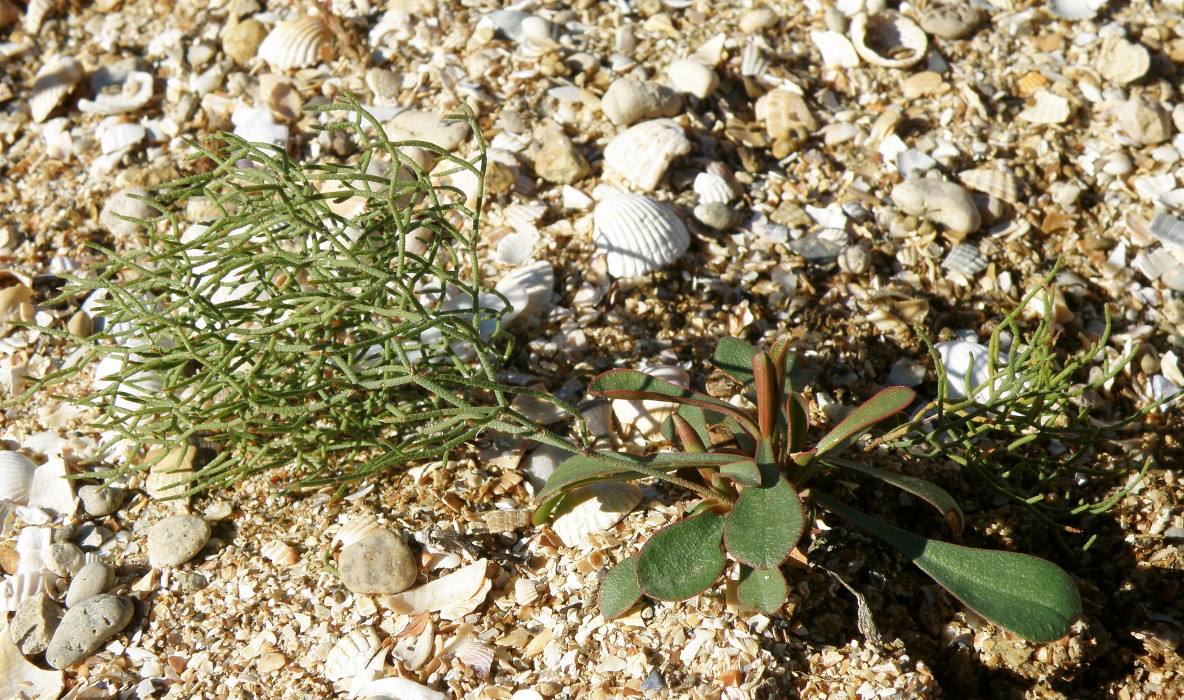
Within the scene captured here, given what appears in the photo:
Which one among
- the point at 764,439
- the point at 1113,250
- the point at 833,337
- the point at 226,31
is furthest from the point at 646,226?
the point at 226,31

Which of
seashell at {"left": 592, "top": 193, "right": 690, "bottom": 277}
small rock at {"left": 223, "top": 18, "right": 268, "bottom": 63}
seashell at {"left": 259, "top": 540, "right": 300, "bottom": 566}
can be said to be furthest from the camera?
small rock at {"left": 223, "top": 18, "right": 268, "bottom": 63}

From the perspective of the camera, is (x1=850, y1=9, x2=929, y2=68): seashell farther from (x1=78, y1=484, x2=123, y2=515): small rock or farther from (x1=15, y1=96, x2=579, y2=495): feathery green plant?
(x1=78, y1=484, x2=123, y2=515): small rock

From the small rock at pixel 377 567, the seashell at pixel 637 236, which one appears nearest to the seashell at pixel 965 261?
the seashell at pixel 637 236

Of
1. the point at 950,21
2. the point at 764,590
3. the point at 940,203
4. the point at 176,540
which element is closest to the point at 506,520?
the point at 764,590

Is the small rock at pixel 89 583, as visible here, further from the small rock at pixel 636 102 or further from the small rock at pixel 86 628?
the small rock at pixel 636 102

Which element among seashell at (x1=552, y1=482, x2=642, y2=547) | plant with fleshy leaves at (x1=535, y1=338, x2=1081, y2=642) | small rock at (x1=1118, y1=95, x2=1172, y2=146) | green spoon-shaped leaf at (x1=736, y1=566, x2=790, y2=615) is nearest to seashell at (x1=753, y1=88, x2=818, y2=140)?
small rock at (x1=1118, y1=95, x2=1172, y2=146)

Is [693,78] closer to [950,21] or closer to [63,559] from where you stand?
[950,21]
